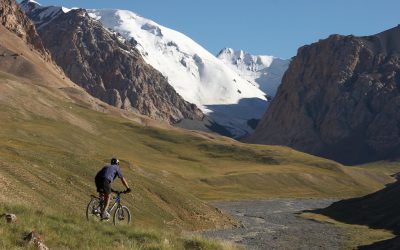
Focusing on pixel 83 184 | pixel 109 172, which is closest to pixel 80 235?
pixel 109 172

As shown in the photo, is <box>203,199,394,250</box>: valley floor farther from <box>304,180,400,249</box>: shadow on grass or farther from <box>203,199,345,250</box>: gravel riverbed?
<box>304,180,400,249</box>: shadow on grass

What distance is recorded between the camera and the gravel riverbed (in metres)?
72.1

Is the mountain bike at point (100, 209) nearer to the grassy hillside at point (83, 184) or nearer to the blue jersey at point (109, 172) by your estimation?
the grassy hillside at point (83, 184)

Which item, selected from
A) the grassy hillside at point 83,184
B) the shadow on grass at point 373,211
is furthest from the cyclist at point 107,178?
the shadow on grass at point 373,211

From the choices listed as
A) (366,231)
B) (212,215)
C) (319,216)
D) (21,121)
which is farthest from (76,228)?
(21,121)

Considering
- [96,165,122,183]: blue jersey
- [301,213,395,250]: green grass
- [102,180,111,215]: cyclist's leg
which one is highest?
[96,165,122,183]: blue jersey

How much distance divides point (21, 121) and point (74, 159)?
347ft

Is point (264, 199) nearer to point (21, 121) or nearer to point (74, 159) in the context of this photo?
point (21, 121)

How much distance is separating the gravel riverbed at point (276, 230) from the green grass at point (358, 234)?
113 cm

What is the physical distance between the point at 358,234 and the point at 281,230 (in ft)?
34.1

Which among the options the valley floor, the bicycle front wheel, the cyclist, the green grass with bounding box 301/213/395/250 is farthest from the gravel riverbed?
the cyclist

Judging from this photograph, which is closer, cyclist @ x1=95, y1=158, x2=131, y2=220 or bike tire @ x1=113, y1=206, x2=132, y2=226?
cyclist @ x1=95, y1=158, x2=131, y2=220

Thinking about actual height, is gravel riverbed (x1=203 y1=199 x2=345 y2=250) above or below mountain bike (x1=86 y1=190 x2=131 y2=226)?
below

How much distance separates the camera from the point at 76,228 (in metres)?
26.2
